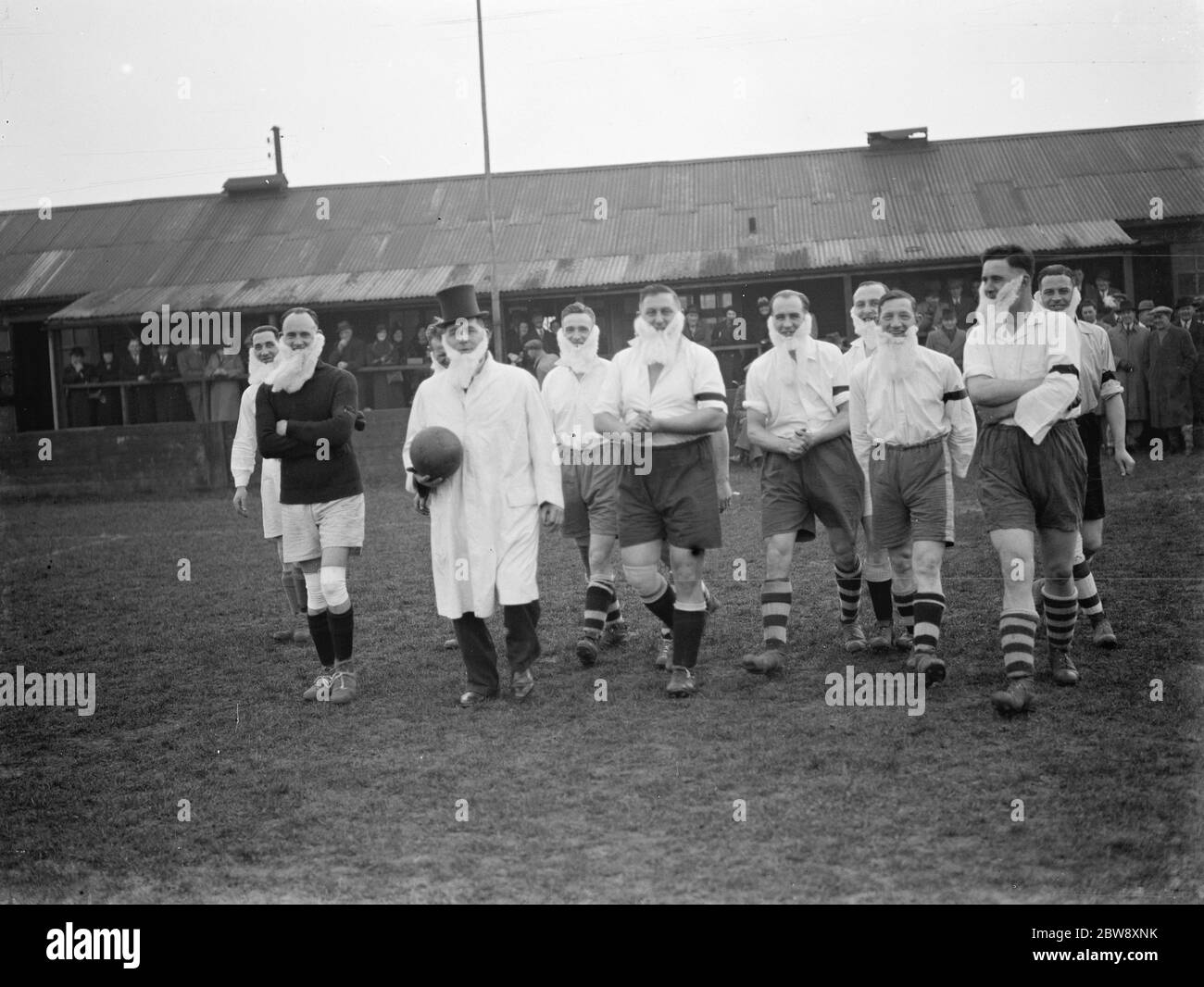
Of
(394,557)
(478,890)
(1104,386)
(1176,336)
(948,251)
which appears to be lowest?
(478,890)

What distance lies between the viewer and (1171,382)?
17.2 metres

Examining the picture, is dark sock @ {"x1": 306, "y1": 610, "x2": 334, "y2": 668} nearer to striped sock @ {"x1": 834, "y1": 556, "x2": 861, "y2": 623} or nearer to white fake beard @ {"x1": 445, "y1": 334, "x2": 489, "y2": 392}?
white fake beard @ {"x1": 445, "y1": 334, "x2": 489, "y2": 392}

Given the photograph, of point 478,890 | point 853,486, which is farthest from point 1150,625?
point 478,890

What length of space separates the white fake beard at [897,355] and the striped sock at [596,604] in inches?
86.0

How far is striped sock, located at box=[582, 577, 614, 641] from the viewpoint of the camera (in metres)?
7.83

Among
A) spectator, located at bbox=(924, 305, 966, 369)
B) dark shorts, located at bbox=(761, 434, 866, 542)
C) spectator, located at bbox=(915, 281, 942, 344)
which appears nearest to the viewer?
dark shorts, located at bbox=(761, 434, 866, 542)

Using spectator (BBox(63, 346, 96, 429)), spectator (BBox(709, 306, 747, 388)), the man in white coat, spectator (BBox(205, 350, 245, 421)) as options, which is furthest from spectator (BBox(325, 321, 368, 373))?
the man in white coat

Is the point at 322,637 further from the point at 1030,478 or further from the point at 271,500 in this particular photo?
the point at 1030,478

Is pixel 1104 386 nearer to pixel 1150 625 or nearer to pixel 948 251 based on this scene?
pixel 1150 625

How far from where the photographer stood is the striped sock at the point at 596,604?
7828 mm

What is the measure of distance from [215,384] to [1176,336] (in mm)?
17125

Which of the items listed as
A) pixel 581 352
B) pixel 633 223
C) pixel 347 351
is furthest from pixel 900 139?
pixel 581 352

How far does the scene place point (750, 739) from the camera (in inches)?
231

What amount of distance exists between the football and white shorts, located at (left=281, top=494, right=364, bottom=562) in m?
0.62
